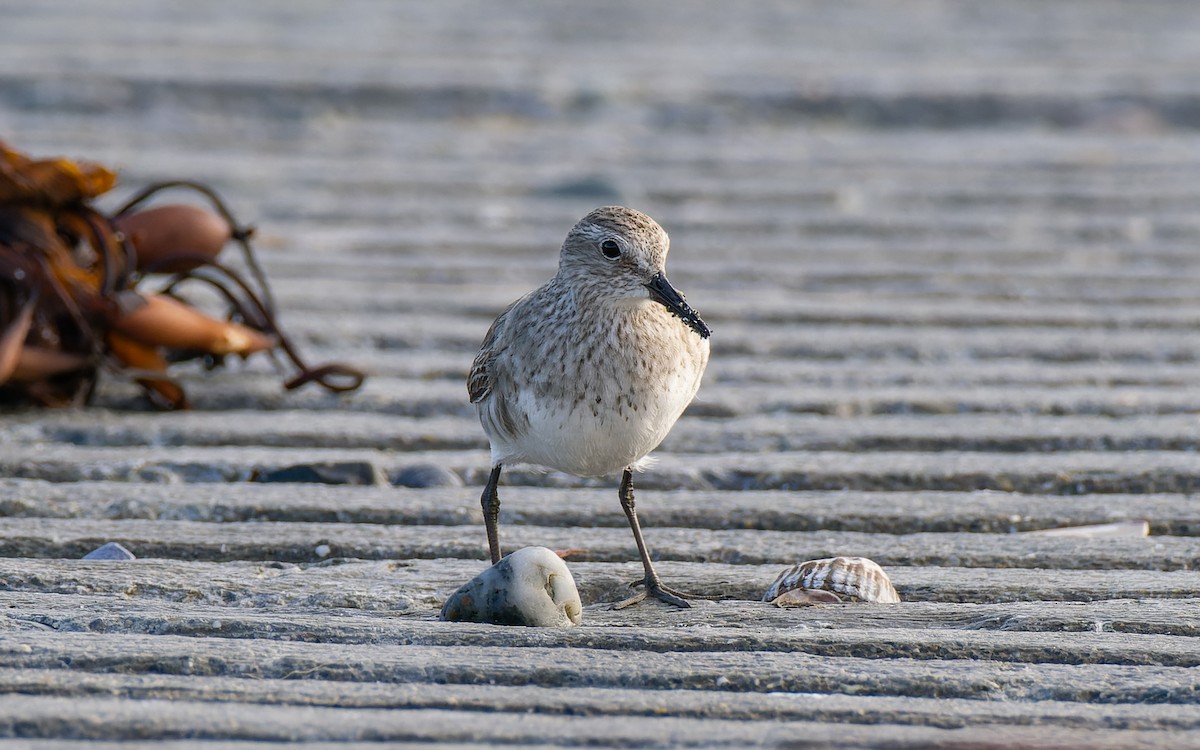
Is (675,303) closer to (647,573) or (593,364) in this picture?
(593,364)

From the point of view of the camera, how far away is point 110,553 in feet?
10.8

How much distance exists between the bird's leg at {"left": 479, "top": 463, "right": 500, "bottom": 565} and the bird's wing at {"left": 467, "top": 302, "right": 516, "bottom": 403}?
0.67 ft

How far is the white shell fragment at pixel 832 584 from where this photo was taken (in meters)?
3.04

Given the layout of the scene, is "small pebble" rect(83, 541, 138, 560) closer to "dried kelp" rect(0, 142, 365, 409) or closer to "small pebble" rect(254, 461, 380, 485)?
"small pebble" rect(254, 461, 380, 485)

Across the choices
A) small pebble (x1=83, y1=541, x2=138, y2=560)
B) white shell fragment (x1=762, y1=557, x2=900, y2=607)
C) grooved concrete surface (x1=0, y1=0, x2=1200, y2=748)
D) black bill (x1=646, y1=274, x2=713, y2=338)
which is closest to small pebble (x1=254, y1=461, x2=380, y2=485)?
grooved concrete surface (x1=0, y1=0, x2=1200, y2=748)

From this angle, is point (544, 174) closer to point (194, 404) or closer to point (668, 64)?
point (668, 64)

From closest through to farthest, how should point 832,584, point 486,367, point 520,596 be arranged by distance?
point 520,596, point 832,584, point 486,367

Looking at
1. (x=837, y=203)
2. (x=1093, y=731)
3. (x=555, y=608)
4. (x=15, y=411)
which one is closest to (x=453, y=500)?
(x=555, y=608)

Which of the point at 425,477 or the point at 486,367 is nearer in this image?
the point at 486,367

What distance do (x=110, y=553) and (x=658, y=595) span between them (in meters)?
1.16

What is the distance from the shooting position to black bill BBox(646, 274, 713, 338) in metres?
3.49

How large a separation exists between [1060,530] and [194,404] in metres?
2.42

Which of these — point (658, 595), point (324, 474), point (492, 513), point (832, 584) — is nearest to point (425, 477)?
point (324, 474)

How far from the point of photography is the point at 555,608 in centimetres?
290
